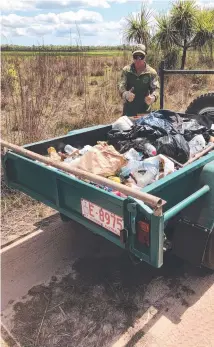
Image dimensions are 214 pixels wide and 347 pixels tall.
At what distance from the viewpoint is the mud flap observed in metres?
2.40

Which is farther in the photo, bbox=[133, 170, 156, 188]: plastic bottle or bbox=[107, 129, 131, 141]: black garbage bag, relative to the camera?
bbox=[107, 129, 131, 141]: black garbage bag

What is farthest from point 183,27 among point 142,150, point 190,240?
point 190,240

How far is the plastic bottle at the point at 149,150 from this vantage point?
115 inches

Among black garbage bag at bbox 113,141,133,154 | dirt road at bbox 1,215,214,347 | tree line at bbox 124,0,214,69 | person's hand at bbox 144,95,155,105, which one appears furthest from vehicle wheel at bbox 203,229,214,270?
tree line at bbox 124,0,214,69

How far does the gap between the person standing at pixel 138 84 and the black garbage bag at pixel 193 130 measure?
1.41 metres

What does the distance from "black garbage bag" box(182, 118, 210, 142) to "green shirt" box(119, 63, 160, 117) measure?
1470 mm

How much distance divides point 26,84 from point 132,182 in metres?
4.12

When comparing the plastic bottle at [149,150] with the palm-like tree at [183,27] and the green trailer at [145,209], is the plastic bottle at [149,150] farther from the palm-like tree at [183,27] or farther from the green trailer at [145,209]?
the palm-like tree at [183,27]

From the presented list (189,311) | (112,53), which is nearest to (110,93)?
(112,53)

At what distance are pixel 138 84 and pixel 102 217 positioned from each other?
10.3 ft

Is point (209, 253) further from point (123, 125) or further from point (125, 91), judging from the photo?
point (125, 91)

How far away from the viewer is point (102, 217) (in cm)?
225

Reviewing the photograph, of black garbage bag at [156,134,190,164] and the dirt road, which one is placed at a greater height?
black garbage bag at [156,134,190,164]

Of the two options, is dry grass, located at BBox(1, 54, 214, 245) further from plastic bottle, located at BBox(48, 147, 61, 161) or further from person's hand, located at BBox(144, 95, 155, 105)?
person's hand, located at BBox(144, 95, 155, 105)
